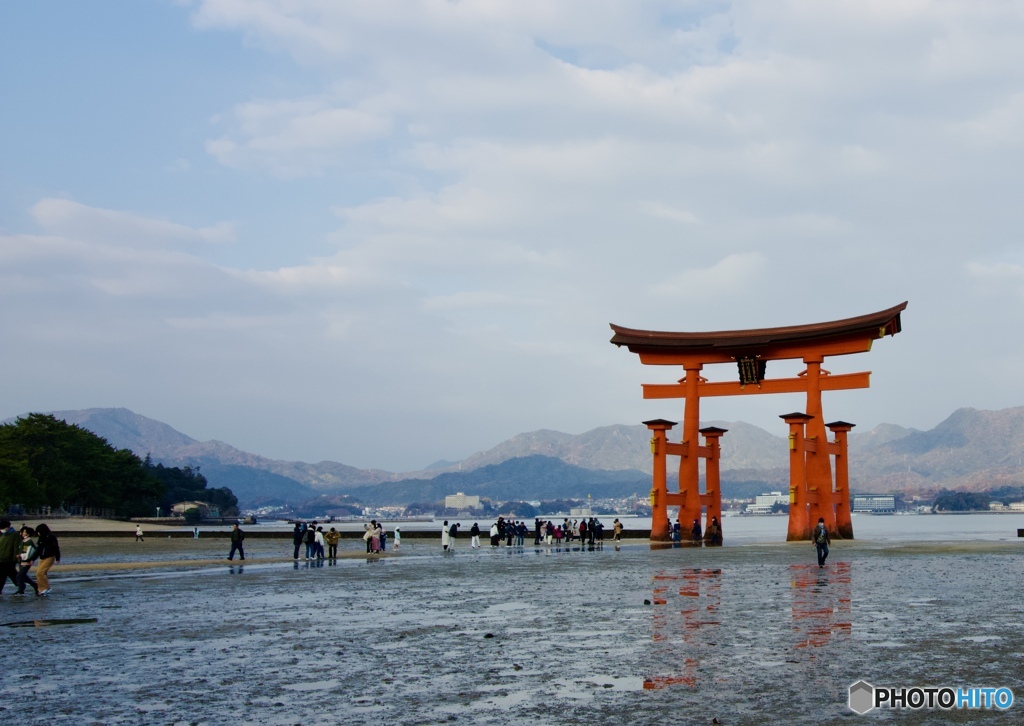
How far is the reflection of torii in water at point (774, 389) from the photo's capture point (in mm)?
46312

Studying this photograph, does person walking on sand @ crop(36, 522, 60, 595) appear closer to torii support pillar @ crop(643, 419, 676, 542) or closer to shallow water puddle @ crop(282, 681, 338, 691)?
shallow water puddle @ crop(282, 681, 338, 691)

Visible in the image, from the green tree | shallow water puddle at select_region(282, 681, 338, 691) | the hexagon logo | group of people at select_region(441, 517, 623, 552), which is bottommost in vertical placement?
group of people at select_region(441, 517, 623, 552)

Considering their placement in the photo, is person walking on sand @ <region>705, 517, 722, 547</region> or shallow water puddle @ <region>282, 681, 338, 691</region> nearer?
shallow water puddle @ <region>282, 681, 338, 691</region>

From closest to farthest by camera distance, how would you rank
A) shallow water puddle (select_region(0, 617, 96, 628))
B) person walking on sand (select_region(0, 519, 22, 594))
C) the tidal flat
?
1. the tidal flat
2. shallow water puddle (select_region(0, 617, 96, 628))
3. person walking on sand (select_region(0, 519, 22, 594))

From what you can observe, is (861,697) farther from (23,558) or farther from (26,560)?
(23,558)

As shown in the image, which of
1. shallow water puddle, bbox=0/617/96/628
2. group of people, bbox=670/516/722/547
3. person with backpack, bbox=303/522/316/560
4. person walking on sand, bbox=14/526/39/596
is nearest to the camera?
shallow water puddle, bbox=0/617/96/628

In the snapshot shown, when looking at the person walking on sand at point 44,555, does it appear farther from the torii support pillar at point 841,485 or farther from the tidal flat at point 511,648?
the torii support pillar at point 841,485

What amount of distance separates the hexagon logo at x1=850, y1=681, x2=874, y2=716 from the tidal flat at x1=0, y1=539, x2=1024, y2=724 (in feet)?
0.54

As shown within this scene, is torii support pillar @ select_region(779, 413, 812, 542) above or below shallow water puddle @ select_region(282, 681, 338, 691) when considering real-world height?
above

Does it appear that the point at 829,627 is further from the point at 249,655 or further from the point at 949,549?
the point at 949,549

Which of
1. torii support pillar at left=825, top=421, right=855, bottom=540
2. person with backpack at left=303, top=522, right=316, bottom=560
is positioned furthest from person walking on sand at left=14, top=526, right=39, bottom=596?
torii support pillar at left=825, top=421, right=855, bottom=540

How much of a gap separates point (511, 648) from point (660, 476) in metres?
36.0

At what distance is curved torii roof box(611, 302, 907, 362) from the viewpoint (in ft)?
149

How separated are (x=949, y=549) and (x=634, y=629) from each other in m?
30.1
